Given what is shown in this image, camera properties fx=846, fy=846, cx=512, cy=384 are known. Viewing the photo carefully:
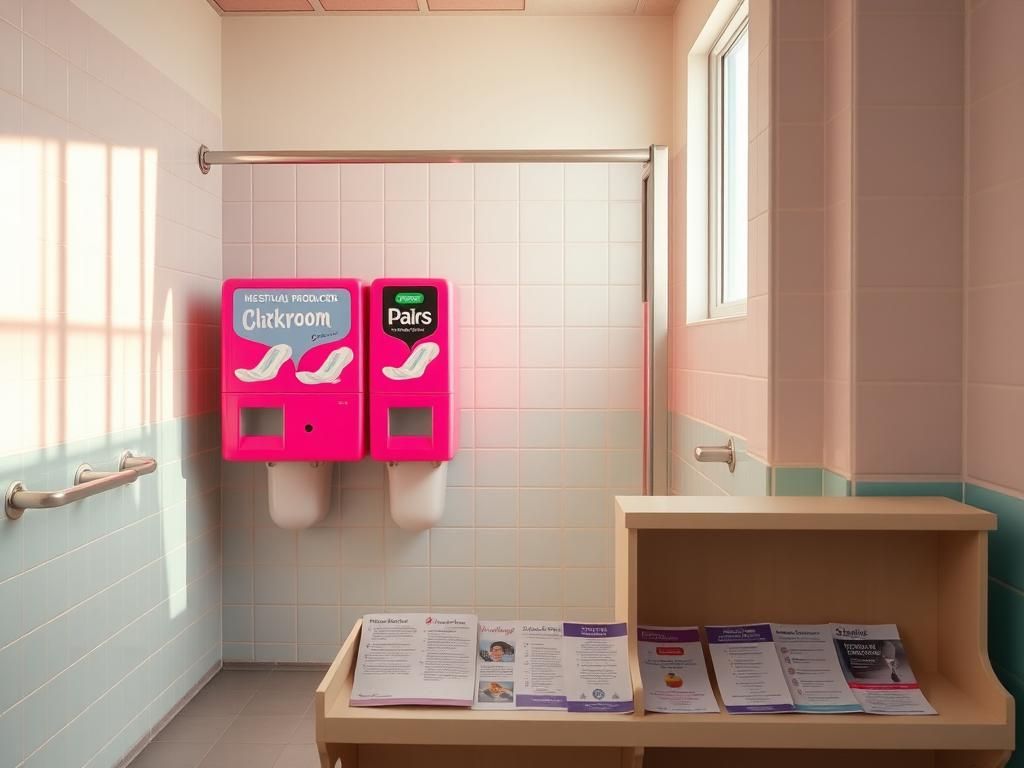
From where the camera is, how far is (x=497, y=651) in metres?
1.38

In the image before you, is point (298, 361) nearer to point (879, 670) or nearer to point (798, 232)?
point (798, 232)

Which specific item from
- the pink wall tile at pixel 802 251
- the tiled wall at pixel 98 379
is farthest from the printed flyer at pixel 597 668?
the tiled wall at pixel 98 379

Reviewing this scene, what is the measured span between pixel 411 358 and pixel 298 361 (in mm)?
383

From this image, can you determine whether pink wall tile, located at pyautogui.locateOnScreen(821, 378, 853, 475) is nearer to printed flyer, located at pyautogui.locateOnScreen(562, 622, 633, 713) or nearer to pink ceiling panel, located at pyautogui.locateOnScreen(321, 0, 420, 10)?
printed flyer, located at pyautogui.locateOnScreen(562, 622, 633, 713)

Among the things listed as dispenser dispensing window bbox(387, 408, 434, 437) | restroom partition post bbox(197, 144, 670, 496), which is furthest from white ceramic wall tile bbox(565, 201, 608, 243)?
dispenser dispensing window bbox(387, 408, 434, 437)

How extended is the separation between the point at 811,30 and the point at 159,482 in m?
2.28

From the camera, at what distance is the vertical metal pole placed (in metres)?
2.37

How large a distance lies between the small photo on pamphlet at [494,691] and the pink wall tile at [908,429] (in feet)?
2.43

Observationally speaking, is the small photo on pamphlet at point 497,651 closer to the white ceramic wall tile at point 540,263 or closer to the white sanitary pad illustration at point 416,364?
the white sanitary pad illustration at point 416,364

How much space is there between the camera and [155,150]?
8.81ft

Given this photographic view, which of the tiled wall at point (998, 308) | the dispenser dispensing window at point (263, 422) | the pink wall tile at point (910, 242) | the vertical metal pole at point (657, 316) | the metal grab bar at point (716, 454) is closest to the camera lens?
the tiled wall at point (998, 308)

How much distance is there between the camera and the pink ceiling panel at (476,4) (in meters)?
3.10

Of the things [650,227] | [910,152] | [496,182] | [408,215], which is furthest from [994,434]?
[408,215]

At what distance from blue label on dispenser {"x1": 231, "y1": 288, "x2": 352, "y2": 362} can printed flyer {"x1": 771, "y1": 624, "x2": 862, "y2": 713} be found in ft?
6.30
